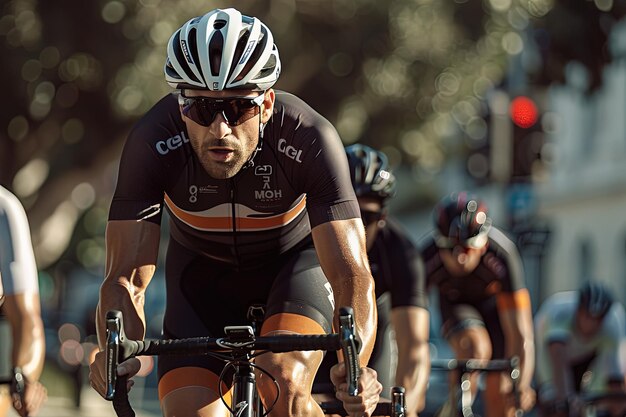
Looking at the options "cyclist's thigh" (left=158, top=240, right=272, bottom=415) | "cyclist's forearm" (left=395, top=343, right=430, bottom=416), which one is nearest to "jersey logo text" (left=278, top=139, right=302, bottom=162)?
"cyclist's thigh" (left=158, top=240, right=272, bottom=415)

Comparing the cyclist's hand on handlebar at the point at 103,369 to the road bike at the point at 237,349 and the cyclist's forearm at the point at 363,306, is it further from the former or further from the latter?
the cyclist's forearm at the point at 363,306

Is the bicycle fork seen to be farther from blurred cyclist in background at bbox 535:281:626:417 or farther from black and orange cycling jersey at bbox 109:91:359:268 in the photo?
blurred cyclist in background at bbox 535:281:626:417

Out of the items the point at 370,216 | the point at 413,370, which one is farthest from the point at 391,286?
the point at 413,370

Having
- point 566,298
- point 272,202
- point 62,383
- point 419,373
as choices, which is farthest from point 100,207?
point 272,202

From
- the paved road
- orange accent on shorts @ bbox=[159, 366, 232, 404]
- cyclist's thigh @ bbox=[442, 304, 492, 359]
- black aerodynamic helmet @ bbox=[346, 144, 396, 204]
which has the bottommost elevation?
the paved road

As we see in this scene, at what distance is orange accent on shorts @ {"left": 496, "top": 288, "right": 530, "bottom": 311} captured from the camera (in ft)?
32.9

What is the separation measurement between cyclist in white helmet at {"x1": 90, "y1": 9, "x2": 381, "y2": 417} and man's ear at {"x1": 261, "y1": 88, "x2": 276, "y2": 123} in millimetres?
24

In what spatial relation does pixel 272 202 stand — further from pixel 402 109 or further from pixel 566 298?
pixel 402 109

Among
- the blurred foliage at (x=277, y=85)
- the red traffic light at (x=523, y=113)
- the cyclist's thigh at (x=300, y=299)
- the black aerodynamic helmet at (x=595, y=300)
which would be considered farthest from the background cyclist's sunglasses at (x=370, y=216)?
the red traffic light at (x=523, y=113)

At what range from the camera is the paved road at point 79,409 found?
55.8 feet

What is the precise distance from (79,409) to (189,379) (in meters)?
14.6

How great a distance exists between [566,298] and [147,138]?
7458mm

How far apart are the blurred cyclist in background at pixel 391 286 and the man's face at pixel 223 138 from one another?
2.39 meters

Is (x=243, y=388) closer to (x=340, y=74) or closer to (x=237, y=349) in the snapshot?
(x=237, y=349)
